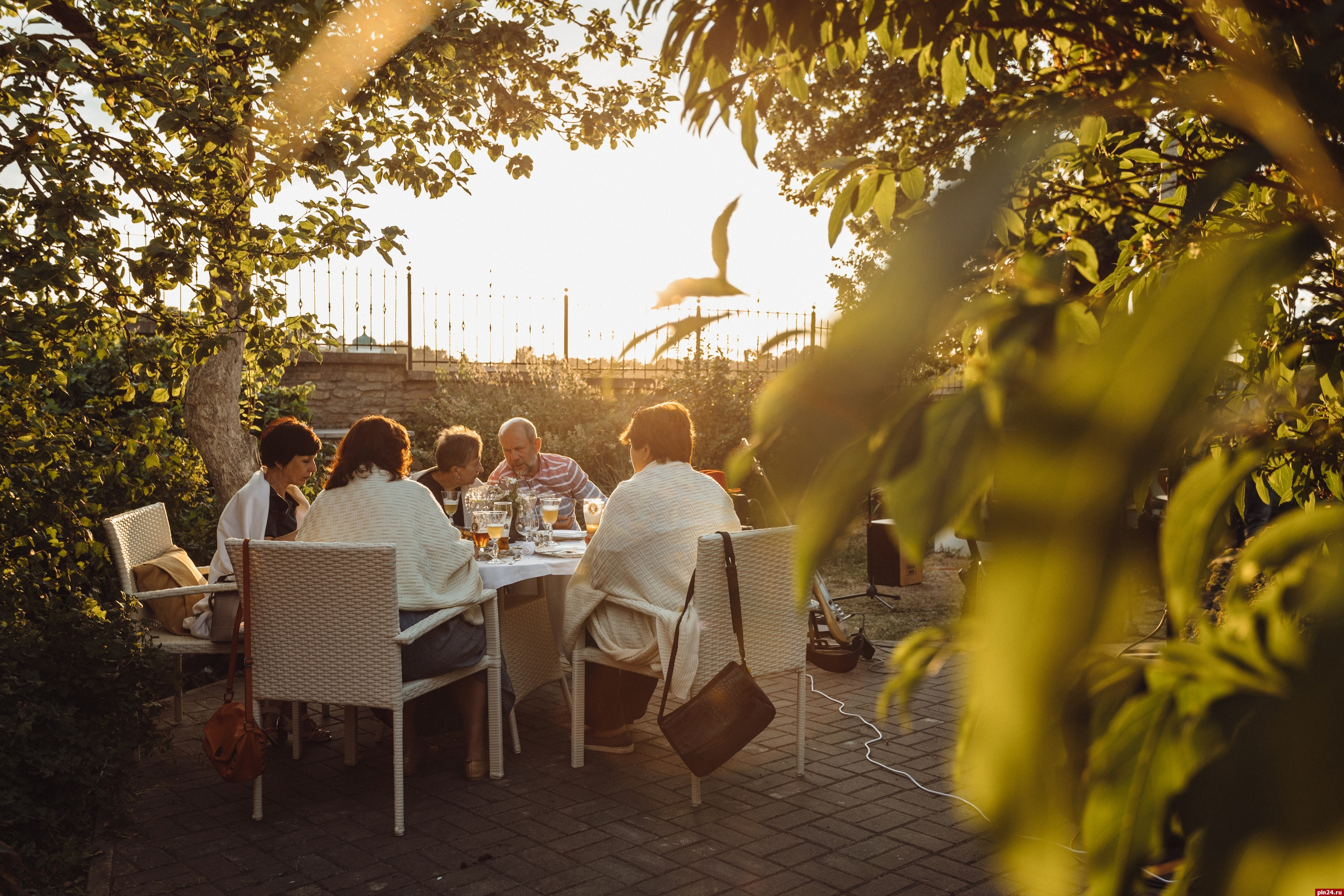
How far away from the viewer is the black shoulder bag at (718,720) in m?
3.89

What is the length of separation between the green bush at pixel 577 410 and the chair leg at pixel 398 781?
23.5 feet

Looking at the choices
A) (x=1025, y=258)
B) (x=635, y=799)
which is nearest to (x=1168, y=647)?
(x=1025, y=258)

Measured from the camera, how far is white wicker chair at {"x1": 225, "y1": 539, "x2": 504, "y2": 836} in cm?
383

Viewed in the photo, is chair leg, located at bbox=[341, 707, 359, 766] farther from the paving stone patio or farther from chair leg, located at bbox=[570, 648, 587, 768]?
chair leg, located at bbox=[570, 648, 587, 768]

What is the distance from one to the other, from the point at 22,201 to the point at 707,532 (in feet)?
9.77

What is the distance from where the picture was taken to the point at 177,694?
452cm

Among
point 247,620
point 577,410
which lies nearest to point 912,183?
point 247,620

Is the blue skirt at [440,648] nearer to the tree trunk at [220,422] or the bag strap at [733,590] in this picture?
the bag strap at [733,590]

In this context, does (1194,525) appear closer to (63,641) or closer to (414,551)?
(414,551)

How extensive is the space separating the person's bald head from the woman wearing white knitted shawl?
183cm

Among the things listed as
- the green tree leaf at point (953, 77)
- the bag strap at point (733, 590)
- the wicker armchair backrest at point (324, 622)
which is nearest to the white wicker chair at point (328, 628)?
the wicker armchair backrest at point (324, 622)

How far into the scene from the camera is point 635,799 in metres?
4.15

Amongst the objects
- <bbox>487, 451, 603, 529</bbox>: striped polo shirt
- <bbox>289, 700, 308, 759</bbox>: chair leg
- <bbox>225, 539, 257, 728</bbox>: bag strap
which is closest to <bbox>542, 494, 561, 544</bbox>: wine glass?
<bbox>487, 451, 603, 529</bbox>: striped polo shirt

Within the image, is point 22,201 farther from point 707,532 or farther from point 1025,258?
point 1025,258
